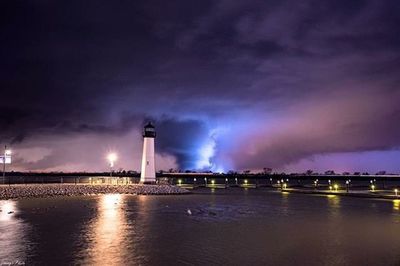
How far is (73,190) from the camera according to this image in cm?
6278

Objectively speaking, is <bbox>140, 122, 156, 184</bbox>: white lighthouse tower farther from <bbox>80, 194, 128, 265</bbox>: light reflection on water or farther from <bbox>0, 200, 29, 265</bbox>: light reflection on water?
<bbox>0, 200, 29, 265</bbox>: light reflection on water

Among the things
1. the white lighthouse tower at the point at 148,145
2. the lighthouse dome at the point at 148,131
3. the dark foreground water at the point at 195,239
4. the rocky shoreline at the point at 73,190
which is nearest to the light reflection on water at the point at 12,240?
→ the dark foreground water at the point at 195,239

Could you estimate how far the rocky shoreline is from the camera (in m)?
55.8

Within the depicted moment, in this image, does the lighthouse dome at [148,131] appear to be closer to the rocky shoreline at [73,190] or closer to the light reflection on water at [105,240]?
the rocky shoreline at [73,190]

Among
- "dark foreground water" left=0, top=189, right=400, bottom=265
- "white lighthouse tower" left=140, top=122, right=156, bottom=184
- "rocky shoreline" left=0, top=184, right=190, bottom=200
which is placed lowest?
"dark foreground water" left=0, top=189, right=400, bottom=265

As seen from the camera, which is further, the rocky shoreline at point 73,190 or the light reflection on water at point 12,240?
the rocky shoreline at point 73,190

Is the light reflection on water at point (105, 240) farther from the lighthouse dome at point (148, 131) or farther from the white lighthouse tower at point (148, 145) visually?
the lighthouse dome at point (148, 131)

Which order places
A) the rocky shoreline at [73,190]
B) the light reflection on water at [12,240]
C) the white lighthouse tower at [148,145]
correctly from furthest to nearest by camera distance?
the white lighthouse tower at [148,145], the rocky shoreline at [73,190], the light reflection on water at [12,240]

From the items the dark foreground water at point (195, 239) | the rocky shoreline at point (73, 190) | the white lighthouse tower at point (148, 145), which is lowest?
the dark foreground water at point (195, 239)

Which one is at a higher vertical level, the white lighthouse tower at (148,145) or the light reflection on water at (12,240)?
the white lighthouse tower at (148,145)

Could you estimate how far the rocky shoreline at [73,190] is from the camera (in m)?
55.8

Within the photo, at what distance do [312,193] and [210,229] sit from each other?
56135mm

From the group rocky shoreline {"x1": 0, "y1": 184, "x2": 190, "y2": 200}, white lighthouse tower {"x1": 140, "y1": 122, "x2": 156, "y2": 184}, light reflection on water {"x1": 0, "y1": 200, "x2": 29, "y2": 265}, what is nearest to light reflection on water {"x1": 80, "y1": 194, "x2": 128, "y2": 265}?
light reflection on water {"x1": 0, "y1": 200, "x2": 29, "y2": 265}

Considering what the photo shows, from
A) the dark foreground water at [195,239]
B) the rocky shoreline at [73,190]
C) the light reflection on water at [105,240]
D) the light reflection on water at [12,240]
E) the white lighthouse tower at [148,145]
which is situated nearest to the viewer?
the light reflection on water at [12,240]
